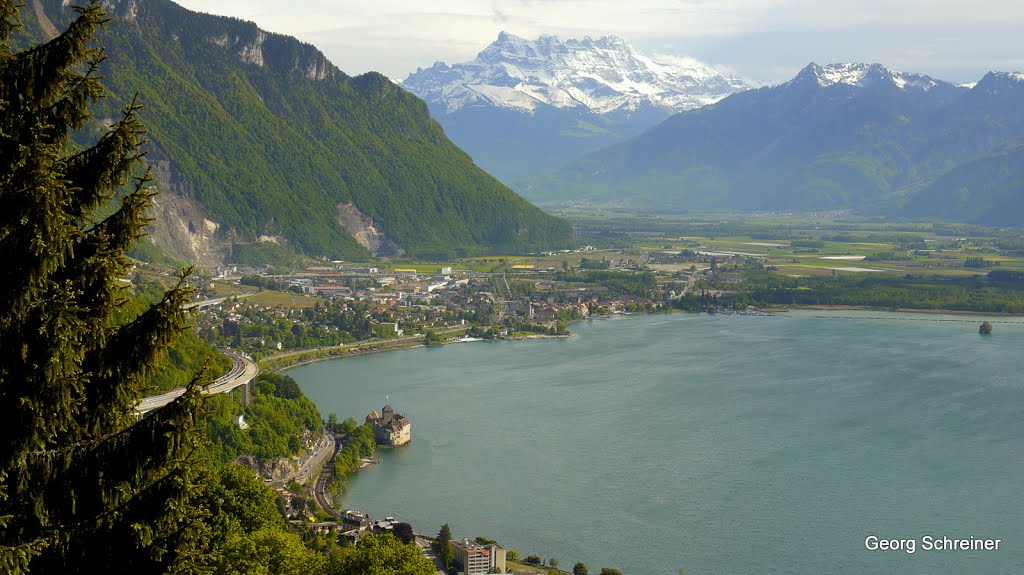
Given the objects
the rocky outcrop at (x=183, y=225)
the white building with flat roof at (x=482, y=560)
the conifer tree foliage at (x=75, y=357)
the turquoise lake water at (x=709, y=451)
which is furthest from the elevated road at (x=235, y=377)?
the rocky outcrop at (x=183, y=225)

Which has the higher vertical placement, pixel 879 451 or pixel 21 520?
pixel 21 520

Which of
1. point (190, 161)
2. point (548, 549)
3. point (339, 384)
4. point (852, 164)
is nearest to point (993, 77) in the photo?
point (852, 164)

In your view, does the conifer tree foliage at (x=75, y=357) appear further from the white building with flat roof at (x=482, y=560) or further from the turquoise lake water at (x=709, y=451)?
the turquoise lake water at (x=709, y=451)

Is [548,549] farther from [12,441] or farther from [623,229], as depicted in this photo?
[623,229]

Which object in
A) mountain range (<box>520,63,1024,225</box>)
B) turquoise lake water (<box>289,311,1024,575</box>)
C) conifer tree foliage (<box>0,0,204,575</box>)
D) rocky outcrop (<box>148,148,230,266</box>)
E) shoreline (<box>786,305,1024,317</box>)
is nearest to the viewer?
conifer tree foliage (<box>0,0,204,575</box>)

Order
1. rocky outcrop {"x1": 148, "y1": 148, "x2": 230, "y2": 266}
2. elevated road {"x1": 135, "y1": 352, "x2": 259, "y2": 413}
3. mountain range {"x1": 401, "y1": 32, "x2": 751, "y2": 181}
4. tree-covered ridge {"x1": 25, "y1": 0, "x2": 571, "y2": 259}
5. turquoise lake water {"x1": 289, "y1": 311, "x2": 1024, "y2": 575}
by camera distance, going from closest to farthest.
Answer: turquoise lake water {"x1": 289, "y1": 311, "x2": 1024, "y2": 575}
elevated road {"x1": 135, "y1": 352, "x2": 259, "y2": 413}
rocky outcrop {"x1": 148, "y1": 148, "x2": 230, "y2": 266}
tree-covered ridge {"x1": 25, "y1": 0, "x2": 571, "y2": 259}
mountain range {"x1": 401, "y1": 32, "x2": 751, "y2": 181}

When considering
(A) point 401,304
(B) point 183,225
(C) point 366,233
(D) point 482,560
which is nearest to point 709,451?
(D) point 482,560

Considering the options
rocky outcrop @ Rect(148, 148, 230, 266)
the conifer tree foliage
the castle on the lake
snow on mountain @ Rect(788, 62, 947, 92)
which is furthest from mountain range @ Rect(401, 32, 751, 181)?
the conifer tree foliage

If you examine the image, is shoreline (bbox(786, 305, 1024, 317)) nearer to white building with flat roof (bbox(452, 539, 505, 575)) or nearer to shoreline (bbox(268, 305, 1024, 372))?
shoreline (bbox(268, 305, 1024, 372))
